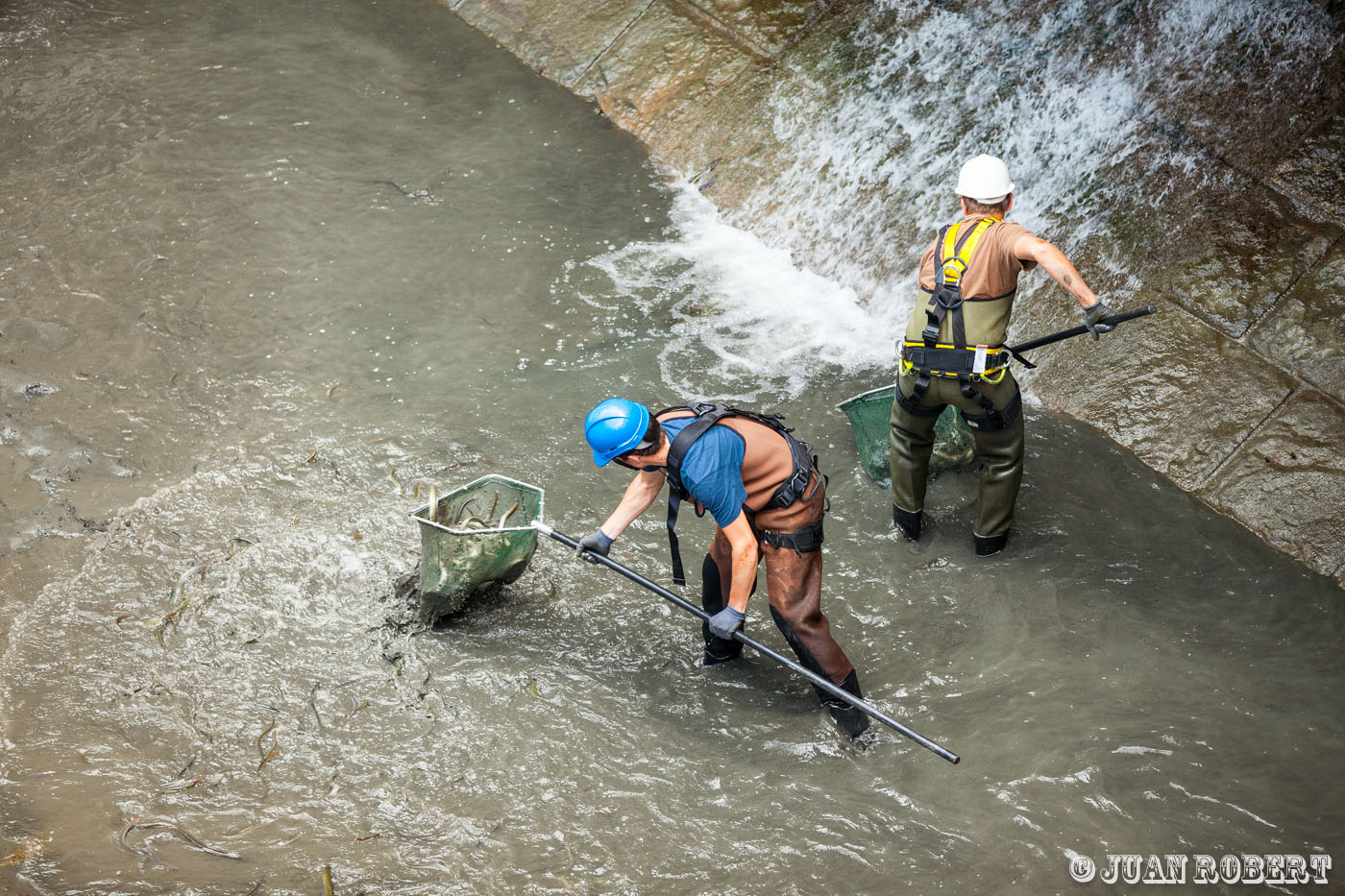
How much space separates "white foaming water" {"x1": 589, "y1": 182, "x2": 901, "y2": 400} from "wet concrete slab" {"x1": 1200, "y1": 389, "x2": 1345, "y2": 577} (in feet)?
6.97

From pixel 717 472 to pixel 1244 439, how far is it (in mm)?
3443

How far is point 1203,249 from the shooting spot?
6043 millimetres

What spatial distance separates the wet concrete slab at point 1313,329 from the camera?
217 inches

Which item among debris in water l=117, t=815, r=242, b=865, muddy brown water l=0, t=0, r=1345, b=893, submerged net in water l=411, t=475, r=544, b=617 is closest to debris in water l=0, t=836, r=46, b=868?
muddy brown water l=0, t=0, r=1345, b=893

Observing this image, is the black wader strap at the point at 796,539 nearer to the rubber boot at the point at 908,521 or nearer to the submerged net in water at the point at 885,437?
the rubber boot at the point at 908,521

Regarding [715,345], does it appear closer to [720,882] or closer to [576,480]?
[576,480]

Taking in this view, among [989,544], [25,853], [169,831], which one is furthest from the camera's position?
[989,544]

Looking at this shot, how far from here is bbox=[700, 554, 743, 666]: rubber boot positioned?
4.48m

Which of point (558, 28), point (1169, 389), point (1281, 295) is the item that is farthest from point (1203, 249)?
point (558, 28)

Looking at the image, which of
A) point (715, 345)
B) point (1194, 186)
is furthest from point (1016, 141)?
point (715, 345)

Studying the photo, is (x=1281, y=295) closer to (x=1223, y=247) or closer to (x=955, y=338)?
(x=1223, y=247)

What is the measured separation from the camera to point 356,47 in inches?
368

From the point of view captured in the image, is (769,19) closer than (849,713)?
No

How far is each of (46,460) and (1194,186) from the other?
6.80m
